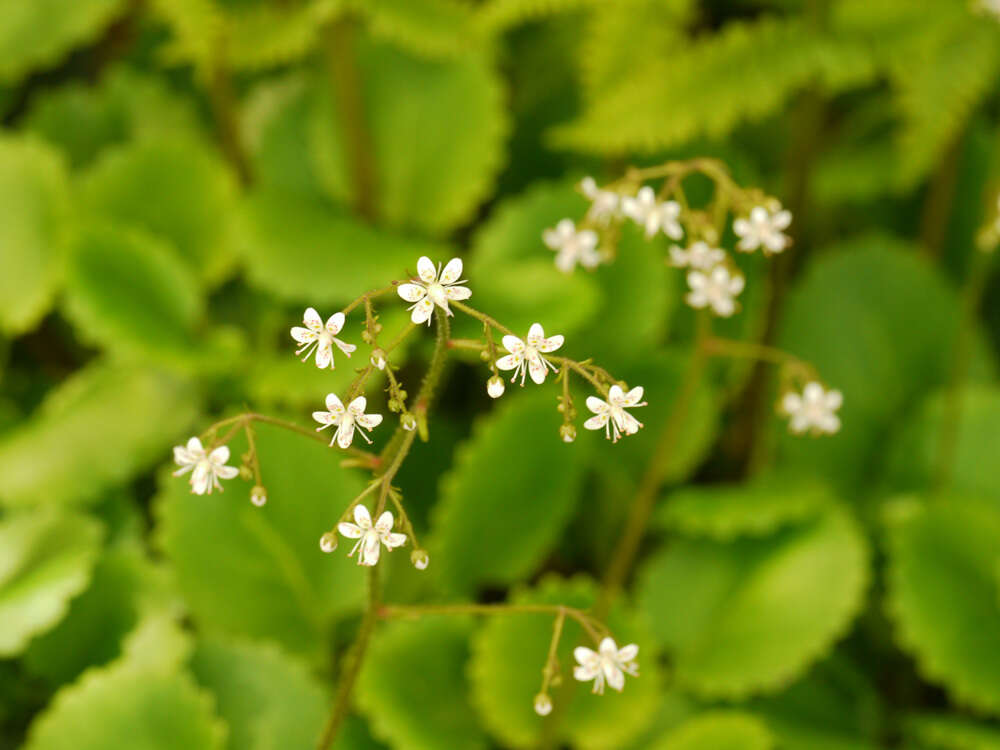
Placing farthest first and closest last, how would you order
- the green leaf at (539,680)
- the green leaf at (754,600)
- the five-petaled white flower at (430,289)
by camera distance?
1. the green leaf at (754,600)
2. the green leaf at (539,680)
3. the five-petaled white flower at (430,289)

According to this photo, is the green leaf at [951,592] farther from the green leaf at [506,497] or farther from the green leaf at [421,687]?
the green leaf at [421,687]

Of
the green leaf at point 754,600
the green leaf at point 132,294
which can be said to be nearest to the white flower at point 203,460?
the green leaf at point 132,294

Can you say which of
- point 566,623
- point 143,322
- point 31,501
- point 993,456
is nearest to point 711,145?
point 993,456

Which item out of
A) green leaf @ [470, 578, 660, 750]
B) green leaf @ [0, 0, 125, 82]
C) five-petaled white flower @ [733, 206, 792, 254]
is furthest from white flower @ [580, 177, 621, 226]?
green leaf @ [0, 0, 125, 82]

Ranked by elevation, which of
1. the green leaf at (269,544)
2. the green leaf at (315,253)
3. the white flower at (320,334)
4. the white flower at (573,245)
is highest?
the green leaf at (315,253)

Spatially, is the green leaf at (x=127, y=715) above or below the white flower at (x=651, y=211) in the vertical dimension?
below

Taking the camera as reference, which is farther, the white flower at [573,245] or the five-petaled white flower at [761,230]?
the white flower at [573,245]

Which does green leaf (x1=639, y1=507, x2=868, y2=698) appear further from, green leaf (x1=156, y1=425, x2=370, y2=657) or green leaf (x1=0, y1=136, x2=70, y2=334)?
green leaf (x1=0, y1=136, x2=70, y2=334)
